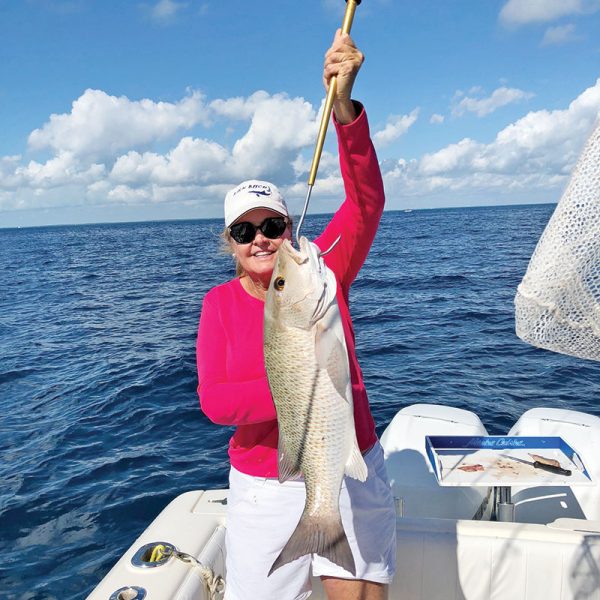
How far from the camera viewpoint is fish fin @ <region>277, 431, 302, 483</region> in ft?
8.10

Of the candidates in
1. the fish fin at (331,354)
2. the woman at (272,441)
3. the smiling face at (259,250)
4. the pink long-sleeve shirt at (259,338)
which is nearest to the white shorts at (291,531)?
the woman at (272,441)

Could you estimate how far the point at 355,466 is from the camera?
243 centimetres

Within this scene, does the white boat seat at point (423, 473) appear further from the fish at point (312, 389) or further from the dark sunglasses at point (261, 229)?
the dark sunglasses at point (261, 229)

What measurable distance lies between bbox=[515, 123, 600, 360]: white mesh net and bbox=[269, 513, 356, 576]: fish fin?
1.20 metres

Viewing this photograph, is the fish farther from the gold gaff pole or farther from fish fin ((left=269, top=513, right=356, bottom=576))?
the gold gaff pole

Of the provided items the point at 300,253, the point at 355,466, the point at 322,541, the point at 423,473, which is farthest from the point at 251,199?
the point at 423,473

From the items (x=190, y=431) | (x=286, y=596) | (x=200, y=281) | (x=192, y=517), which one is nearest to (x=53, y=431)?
(x=190, y=431)

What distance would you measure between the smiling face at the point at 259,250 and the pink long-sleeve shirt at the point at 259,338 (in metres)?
0.17

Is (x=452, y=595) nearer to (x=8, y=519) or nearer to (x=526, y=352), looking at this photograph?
(x=8, y=519)

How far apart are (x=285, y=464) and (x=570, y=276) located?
57.4 inches

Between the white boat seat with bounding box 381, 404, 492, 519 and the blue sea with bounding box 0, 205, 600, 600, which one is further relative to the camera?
the blue sea with bounding box 0, 205, 600, 600

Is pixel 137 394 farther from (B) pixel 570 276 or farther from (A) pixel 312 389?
(B) pixel 570 276

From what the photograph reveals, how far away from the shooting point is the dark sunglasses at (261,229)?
2842 mm

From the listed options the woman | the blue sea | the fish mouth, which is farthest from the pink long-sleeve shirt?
the blue sea
